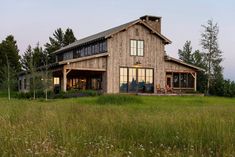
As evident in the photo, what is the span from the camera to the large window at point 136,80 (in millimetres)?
39438

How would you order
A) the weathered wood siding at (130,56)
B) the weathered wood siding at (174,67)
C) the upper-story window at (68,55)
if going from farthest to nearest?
the upper-story window at (68,55) → the weathered wood siding at (174,67) → the weathered wood siding at (130,56)

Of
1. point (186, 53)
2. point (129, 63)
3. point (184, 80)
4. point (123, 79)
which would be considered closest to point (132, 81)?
point (123, 79)

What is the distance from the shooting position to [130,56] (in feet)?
131

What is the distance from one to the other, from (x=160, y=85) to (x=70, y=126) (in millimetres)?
32692

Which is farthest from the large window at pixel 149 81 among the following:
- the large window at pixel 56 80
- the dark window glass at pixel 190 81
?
the large window at pixel 56 80

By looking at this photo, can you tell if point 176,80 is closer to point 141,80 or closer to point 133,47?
point 141,80

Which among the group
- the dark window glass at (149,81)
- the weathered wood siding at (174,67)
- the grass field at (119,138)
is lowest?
the grass field at (119,138)

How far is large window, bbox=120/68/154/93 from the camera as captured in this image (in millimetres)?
39438

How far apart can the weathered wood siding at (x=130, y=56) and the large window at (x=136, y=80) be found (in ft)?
1.63

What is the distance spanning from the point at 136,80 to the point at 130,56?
7.82 feet

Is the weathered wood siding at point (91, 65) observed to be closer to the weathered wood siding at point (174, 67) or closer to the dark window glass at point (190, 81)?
the weathered wood siding at point (174, 67)

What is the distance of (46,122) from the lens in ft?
31.3

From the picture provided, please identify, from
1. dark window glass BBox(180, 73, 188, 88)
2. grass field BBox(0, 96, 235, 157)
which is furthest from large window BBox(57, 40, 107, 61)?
grass field BBox(0, 96, 235, 157)

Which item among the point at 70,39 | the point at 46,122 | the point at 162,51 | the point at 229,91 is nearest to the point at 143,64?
the point at 162,51
